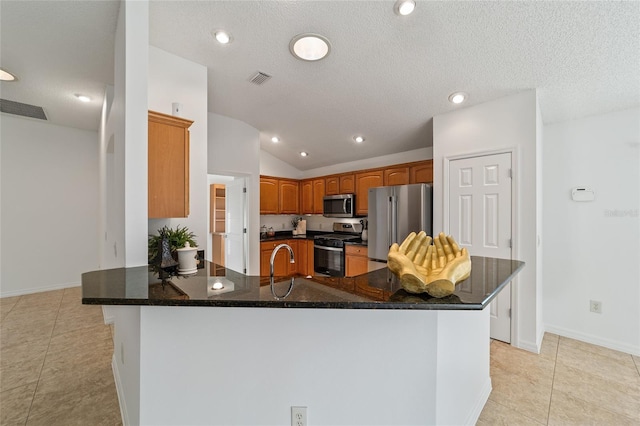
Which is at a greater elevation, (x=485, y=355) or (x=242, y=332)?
(x=242, y=332)

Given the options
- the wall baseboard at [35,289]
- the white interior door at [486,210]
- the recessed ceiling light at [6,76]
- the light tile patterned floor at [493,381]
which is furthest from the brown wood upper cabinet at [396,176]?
the wall baseboard at [35,289]

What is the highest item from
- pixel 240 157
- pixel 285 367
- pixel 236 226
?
pixel 240 157

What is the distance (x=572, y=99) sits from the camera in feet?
8.34

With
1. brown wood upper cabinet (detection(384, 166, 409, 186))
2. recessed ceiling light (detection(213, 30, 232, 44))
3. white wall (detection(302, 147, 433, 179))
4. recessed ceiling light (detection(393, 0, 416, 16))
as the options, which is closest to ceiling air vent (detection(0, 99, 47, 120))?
recessed ceiling light (detection(213, 30, 232, 44))

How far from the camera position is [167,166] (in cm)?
200

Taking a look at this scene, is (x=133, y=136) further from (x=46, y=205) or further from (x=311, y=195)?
(x=46, y=205)

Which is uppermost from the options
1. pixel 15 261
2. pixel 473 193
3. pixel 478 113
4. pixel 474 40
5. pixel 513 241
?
pixel 474 40

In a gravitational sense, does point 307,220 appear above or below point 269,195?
below

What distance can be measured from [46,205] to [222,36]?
441 centimetres

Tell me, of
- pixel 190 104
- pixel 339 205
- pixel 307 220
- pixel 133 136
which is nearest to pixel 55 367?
pixel 133 136

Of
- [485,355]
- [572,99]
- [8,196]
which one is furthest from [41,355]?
[572,99]

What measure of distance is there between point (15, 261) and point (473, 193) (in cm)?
655

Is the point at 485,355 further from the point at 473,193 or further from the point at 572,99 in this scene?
the point at 572,99

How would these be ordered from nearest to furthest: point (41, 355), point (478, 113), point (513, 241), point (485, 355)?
point (485, 355) → point (41, 355) → point (513, 241) → point (478, 113)
